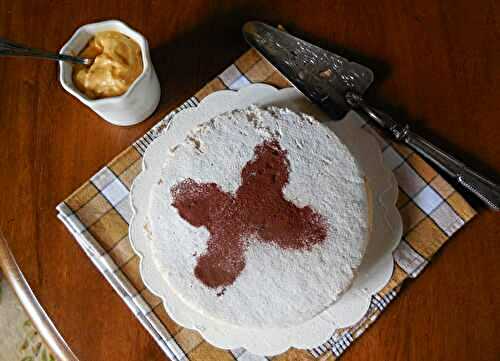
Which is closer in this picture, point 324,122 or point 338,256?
point 338,256

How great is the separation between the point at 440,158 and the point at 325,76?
0.28m

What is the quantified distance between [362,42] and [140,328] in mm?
734

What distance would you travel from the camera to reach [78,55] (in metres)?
1.01

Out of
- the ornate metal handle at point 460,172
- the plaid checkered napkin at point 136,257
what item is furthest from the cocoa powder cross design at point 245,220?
the ornate metal handle at point 460,172

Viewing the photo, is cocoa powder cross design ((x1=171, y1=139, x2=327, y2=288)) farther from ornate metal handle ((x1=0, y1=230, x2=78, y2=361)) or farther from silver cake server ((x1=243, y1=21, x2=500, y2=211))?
ornate metal handle ((x1=0, y1=230, x2=78, y2=361))

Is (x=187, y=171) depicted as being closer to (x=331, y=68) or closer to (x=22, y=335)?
(x=331, y=68)

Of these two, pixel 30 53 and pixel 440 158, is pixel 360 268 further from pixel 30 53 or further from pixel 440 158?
pixel 30 53

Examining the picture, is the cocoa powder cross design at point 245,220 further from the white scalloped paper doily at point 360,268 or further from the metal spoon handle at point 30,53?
the metal spoon handle at point 30,53

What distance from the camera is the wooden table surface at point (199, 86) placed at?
1.00m

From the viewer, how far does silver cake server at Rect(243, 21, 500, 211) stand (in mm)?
1024

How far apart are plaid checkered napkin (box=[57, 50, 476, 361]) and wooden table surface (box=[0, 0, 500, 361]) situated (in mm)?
30

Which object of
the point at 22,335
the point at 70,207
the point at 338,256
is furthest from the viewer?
the point at 22,335

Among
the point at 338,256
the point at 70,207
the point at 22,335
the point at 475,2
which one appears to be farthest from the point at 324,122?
the point at 22,335

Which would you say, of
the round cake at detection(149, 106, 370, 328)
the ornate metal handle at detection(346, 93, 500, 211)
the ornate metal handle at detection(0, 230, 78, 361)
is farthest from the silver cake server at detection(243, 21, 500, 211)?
the ornate metal handle at detection(0, 230, 78, 361)
